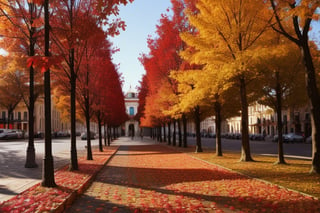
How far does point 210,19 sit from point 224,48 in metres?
1.45

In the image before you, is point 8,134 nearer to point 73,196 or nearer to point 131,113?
point 73,196

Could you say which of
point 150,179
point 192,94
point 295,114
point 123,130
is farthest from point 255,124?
point 150,179

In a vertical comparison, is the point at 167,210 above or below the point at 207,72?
below

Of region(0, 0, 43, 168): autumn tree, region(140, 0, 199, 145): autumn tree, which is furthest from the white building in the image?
region(0, 0, 43, 168): autumn tree

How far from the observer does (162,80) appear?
26.9 m

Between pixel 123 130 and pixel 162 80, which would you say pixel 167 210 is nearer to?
pixel 162 80

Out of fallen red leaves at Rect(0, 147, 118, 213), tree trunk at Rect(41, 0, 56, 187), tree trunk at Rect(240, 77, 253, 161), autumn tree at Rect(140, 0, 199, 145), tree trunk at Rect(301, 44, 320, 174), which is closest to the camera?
fallen red leaves at Rect(0, 147, 118, 213)

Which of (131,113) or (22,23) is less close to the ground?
(22,23)

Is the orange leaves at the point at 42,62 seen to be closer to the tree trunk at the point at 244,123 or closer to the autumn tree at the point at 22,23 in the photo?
the autumn tree at the point at 22,23

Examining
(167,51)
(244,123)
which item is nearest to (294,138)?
(167,51)

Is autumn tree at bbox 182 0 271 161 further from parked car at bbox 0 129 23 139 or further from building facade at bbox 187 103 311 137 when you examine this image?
parked car at bbox 0 129 23 139

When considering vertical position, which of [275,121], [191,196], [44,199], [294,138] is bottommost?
[294,138]

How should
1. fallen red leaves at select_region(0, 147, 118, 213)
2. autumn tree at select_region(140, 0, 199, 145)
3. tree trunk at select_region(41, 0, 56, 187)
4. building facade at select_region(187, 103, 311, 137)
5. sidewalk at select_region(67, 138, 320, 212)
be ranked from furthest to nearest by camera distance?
building facade at select_region(187, 103, 311, 137), autumn tree at select_region(140, 0, 199, 145), tree trunk at select_region(41, 0, 56, 187), sidewalk at select_region(67, 138, 320, 212), fallen red leaves at select_region(0, 147, 118, 213)

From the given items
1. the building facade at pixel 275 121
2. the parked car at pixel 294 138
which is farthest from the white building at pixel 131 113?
the parked car at pixel 294 138
